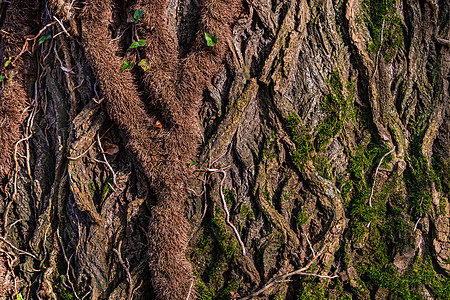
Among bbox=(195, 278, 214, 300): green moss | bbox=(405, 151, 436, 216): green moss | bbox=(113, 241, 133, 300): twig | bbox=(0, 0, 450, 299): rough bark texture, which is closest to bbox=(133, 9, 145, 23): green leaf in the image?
bbox=(0, 0, 450, 299): rough bark texture

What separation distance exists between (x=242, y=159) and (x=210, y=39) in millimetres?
918

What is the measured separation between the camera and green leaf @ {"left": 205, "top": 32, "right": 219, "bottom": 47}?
90.1 inches

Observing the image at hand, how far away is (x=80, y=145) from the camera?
96.5 inches

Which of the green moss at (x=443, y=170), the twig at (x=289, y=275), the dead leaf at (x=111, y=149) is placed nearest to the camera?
the twig at (x=289, y=275)

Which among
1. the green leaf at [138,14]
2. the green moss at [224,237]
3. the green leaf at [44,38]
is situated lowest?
the green moss at [224,237]

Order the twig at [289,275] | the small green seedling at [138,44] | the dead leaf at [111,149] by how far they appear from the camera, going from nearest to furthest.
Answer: the twig at [289,275] < the small green seedling at [138,44] < the dead leaf at [111,149]

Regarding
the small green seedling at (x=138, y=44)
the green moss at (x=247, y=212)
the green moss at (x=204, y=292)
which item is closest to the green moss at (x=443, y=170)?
the green moss at (x=247, y=212)

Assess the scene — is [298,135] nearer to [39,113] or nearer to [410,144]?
[410,144]

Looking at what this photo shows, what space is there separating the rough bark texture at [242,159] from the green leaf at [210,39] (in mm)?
48

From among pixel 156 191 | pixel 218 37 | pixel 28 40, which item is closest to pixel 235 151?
pixel 156 191

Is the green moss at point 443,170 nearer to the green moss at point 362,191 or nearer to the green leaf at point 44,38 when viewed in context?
the green moss at point 362,191

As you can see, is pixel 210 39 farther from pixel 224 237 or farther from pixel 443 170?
pixel 443 170

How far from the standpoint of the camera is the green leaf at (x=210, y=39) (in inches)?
90.1

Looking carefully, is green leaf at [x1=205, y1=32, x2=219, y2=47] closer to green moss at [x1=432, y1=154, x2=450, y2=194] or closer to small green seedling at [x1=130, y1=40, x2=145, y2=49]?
small green seedling at [x1=130, y1=40, x2=145, y2=49]
